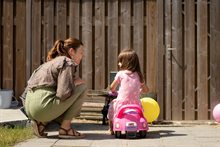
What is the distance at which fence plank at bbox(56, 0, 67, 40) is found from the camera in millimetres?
8758

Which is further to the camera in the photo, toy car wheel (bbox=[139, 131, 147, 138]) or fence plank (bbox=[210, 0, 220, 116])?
fence plank (bbox=[210, 0, 220, 116])

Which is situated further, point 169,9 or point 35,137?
point 169,9

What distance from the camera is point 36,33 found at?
885 centimetres

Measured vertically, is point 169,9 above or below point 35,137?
above

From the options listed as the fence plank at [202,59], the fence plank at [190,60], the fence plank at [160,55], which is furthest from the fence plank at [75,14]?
the fence plank at [202,59]

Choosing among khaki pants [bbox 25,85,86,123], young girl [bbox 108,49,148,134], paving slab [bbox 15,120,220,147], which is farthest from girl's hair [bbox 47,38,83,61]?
paving slab [bbox 15,120,220,147]

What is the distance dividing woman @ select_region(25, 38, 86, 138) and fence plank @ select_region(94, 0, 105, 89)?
2.29 m

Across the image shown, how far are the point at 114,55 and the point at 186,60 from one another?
1266 millimetres

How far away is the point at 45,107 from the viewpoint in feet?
20.0

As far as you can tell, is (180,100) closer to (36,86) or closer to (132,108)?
(132,108)

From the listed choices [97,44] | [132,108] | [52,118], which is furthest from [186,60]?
[52,118]

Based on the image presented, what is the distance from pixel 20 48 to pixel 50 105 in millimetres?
3108

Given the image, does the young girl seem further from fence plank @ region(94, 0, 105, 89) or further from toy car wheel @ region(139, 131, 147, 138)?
fence plank @ region(94, 0, 105, 89)

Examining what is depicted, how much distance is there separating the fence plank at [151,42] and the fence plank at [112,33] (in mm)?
553
